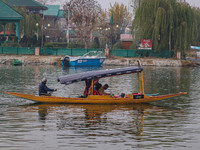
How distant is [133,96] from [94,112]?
3.18 meters

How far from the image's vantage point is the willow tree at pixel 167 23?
64062 mm

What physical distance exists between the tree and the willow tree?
79.9 feet

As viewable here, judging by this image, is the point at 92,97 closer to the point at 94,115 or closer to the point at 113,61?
the point at 94,115

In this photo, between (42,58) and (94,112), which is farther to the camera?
(42,58)

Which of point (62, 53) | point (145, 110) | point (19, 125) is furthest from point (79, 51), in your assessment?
point (19, 125)

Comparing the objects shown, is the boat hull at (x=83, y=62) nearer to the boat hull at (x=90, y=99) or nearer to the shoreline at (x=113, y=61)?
the shoreline at (x=113, y=61)

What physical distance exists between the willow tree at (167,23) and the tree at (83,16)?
2436 centimetres

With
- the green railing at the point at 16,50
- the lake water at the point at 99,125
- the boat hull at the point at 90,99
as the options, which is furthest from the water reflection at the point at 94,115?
the green railing at the point at 16,50

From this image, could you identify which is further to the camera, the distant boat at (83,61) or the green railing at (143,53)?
the green railing at (143,53)

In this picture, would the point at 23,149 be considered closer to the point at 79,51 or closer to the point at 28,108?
the point at 28,108

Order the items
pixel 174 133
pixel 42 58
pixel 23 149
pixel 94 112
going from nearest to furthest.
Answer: pixel 23 149 → pixel 174 133 → pixel 94 112 → pixel 42 58

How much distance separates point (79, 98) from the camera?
76.1 ft

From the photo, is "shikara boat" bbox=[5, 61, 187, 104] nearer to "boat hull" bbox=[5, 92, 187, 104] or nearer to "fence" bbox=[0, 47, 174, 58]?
"boat hull" bbox=[5, 92, 187, 104]

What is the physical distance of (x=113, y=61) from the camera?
6669cm
